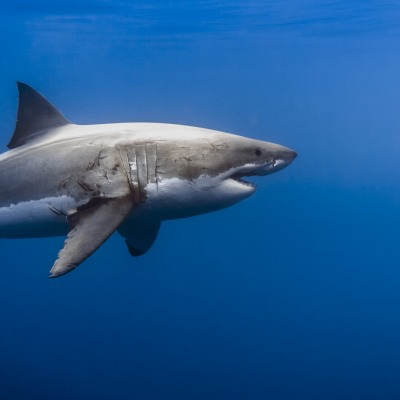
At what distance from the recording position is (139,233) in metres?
6.25

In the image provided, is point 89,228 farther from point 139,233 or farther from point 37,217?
point 139,233

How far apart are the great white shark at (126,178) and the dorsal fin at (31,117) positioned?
58 cm

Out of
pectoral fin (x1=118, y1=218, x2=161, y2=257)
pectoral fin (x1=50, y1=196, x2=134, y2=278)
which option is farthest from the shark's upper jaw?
pectoral fin (x1=118, y1=218, x2=161, y2=257)

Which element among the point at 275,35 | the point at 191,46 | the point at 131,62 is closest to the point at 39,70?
the point at 131,62

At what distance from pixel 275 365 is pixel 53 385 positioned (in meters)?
7.41

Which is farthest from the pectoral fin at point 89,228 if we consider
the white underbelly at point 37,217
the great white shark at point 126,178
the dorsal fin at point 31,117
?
the dorsal fin at point 31,117

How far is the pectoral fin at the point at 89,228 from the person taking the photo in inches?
168

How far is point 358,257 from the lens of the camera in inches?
1772

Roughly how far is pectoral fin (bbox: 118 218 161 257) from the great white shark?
0.55m

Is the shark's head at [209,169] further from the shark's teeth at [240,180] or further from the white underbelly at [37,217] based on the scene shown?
the white underbelly at [37,217]

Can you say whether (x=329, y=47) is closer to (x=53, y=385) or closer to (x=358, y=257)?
(x=53, y=385)

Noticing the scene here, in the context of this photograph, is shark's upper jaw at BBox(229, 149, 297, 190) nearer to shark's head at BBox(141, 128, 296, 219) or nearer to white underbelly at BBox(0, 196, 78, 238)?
shark's head at BBox(141, 128, 296, 219)

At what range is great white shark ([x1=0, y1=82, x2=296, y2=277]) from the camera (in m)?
4.73

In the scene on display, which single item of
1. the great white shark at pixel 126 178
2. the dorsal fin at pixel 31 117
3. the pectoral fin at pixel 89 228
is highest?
the dorsal fin at pixel 31 117
